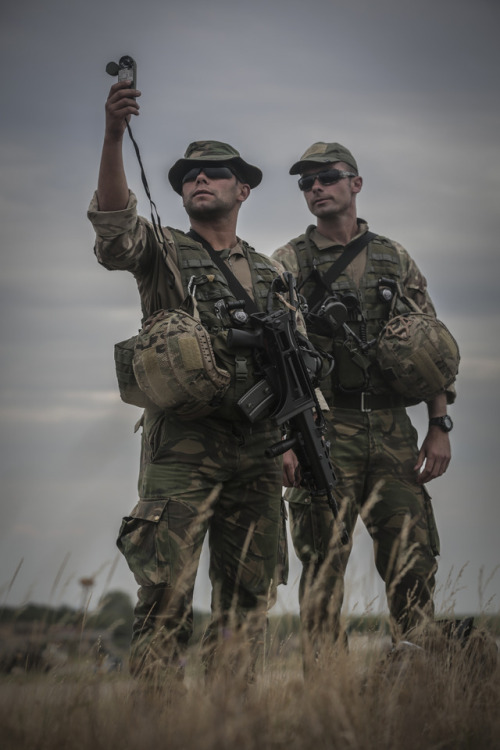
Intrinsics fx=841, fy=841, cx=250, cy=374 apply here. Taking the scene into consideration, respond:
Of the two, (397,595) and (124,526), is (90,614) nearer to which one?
(124,526)

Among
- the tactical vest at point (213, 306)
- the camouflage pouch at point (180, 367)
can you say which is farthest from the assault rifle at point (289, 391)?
the camouflage pouch at point (180, 367)

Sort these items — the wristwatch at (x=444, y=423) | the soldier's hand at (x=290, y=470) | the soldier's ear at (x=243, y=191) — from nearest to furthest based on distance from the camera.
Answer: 1. the soldier's hand at (x=290, y=470)
2. the soldier's ear at (x=243, y=191)
3. the wristwatch at (x=444, y=423)

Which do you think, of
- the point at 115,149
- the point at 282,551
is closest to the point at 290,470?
the point at 282,551

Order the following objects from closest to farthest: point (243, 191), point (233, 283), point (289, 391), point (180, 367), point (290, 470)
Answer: point (180, 367), point (289, 391), point (233, 283), point (290, 470), point (243, 191)

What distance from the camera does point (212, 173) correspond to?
455 cm

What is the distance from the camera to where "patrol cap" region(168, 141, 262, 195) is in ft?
15.0

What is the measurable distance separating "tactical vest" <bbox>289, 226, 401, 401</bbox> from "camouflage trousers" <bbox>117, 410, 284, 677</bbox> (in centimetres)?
92

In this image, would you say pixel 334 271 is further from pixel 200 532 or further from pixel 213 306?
pixel 200 532

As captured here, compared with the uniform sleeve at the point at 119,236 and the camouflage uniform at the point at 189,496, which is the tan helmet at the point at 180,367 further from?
the uniform sleeve at the point at 119,236

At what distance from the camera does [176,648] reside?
3666mm

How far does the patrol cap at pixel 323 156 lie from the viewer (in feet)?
17.9

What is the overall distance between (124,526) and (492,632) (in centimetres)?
202

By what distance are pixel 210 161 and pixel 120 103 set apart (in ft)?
3.06

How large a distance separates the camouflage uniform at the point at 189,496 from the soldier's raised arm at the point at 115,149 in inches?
2.7
